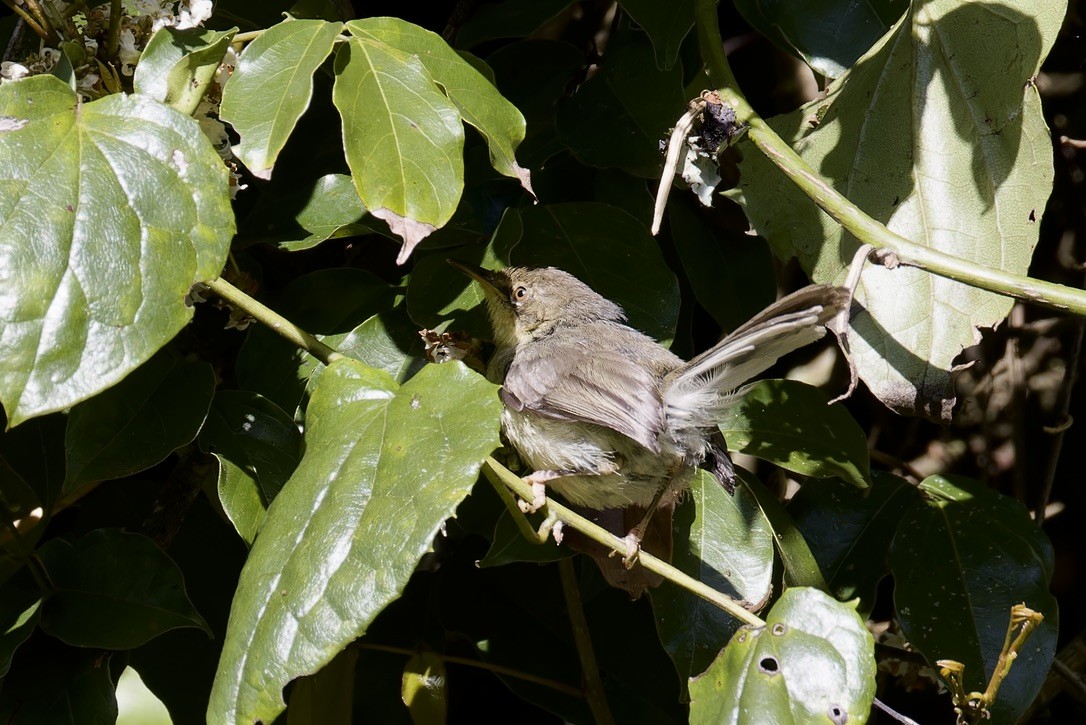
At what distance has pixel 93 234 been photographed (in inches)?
55.1

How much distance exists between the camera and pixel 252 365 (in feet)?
6.87

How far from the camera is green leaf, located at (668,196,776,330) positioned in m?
2.45

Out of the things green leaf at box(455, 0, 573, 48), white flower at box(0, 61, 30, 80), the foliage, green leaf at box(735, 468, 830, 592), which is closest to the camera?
the foliage

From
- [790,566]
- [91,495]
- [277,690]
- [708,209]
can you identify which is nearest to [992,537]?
[790,566]

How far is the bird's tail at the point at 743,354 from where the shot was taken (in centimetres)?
164

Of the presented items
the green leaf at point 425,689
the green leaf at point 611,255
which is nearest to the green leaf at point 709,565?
the green leaf at point 611,255

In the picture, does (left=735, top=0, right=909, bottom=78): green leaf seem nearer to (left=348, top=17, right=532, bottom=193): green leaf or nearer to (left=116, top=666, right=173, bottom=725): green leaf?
(left=348, top=17, right=532, bottom=193): green leaf

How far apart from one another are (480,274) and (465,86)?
538 mm

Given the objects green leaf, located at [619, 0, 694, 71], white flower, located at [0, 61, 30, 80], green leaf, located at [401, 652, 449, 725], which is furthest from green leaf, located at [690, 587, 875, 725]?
white flower, located at [0, 61, 30, 80]

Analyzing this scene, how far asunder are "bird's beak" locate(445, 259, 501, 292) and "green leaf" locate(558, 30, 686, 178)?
13.1 inches

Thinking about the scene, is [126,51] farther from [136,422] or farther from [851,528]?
[851,528]

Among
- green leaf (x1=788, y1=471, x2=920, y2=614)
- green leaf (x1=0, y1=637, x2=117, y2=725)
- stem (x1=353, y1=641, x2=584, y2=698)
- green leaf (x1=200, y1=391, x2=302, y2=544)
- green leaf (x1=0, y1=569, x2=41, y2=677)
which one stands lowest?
stem (x1=353, y1=641, x2=584, y2=698)

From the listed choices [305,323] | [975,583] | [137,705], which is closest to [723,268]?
[975,583]

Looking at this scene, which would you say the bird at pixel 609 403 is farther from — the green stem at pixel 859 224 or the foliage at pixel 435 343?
the green stem at pixel 859 224
